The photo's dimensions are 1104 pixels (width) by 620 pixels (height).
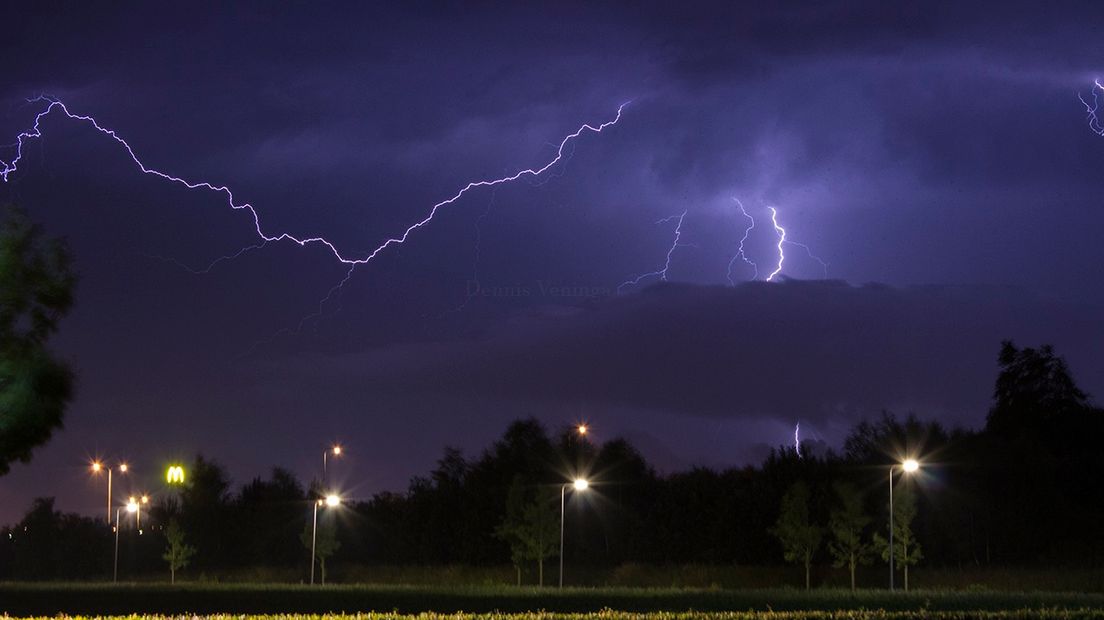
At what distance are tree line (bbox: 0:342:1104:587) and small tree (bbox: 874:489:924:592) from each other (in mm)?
106

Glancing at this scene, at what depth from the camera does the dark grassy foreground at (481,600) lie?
32969mm

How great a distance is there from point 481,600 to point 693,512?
23.8 m

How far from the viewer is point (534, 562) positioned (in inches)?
2387

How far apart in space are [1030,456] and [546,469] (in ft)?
99.1

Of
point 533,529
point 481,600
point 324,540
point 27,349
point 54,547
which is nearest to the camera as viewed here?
point 27,349

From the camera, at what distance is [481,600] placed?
3938 centimetres

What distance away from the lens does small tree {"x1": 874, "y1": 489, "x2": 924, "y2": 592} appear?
4662cm

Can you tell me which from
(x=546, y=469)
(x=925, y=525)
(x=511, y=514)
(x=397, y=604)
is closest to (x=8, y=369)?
(x=397, y=604)

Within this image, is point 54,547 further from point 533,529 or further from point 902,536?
point 902,536

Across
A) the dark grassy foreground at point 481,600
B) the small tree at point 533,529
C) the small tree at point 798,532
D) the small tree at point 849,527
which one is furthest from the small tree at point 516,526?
the small tree at point 849,527

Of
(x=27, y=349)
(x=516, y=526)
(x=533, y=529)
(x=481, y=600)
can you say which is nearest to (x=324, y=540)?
(x=516, y=526)

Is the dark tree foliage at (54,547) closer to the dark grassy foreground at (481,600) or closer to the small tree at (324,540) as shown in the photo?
the small tree at (324,540)

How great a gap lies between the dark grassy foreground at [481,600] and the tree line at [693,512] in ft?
28.3

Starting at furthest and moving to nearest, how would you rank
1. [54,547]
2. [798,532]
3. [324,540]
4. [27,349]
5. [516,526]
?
[54,547], [324,540], [516,526], [798,532], [27,349]
